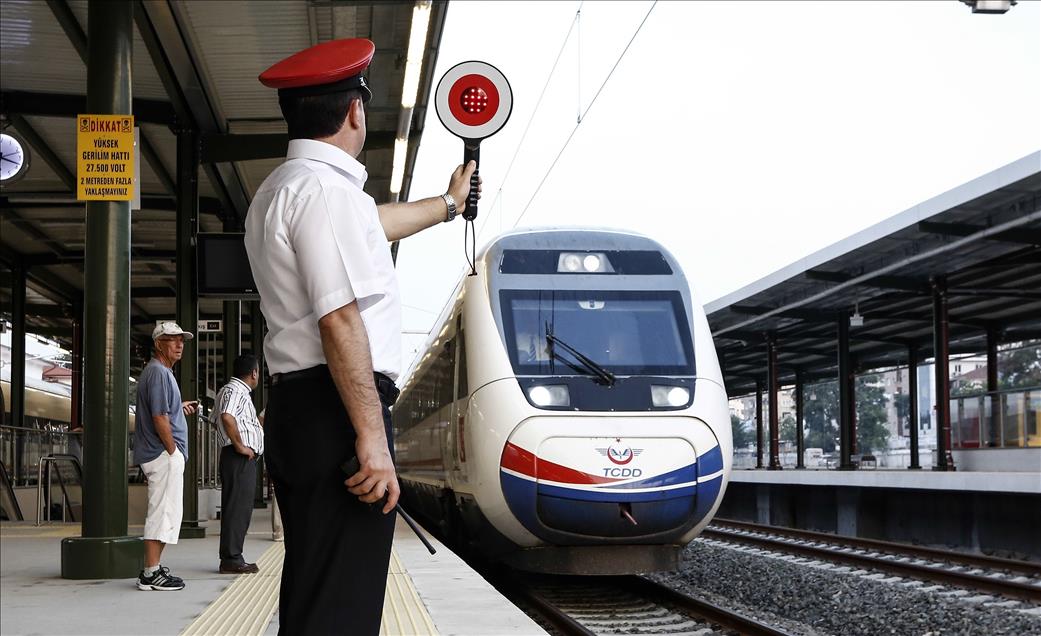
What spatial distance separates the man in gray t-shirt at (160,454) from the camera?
680 cm

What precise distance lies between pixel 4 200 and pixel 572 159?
8469 millimetres

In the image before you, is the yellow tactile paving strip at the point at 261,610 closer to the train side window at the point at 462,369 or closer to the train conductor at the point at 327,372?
the train side window at the point at 462,369

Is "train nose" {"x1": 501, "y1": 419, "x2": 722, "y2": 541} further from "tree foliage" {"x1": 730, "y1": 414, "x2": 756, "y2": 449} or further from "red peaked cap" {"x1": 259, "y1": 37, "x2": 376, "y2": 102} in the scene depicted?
"tree foliage" {"x1": 730, "y1": 414, "x2": 756, "y2": 449}

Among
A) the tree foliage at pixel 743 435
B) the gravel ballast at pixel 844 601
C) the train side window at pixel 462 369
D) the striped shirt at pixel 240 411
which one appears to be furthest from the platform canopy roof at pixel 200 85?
the tree foliage at pixel 743 435

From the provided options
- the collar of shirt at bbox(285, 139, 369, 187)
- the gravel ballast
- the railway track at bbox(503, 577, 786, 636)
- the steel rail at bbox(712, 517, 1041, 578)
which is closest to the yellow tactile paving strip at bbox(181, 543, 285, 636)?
the railway track at bbox(503, 577, 786, 636)

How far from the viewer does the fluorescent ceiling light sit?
9.79 metres

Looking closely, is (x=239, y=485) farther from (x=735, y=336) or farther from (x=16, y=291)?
(x=735, y=336)

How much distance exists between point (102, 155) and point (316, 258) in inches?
250

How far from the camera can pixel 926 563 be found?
41.3 feet

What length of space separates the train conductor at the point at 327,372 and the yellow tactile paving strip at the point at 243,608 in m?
2.66

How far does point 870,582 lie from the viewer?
34.0 feet

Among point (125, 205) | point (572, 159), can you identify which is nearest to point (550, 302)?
point (125, 205)

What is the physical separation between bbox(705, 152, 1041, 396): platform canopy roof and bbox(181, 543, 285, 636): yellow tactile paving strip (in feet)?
31.1

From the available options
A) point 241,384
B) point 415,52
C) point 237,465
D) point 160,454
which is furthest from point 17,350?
point 160,454
